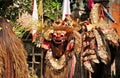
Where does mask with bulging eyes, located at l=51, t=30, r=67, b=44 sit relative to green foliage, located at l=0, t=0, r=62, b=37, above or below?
below

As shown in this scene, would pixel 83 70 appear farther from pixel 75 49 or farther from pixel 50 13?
pixel 50 13

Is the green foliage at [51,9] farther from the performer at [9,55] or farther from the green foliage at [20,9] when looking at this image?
the performer at [9,55]

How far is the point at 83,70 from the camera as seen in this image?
697cm

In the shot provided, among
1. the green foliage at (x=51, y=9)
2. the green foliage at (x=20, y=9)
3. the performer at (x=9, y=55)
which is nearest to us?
the performer at (x=9, y=55)

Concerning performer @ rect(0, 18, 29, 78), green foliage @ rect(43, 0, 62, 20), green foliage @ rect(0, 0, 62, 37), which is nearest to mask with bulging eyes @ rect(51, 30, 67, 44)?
green foliage @ rect(0, 0, 62, 37)

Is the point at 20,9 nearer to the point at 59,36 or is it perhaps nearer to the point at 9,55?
the point at 59,36

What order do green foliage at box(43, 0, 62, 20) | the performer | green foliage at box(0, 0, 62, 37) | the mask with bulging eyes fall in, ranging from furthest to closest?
green foliage at box(43, 0, 62, 20)
the mask with bulging eyes
green foliage at box(0, 0, 62, 37)
the performer

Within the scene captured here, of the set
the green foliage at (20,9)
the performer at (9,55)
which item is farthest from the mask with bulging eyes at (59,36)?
the performer at (9,55)

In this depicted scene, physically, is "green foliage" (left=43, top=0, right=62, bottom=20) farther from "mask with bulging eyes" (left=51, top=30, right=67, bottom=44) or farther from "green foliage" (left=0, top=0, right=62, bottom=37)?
"mask with bulging eyes" (left=51, top=30, right=67, bottom=44)

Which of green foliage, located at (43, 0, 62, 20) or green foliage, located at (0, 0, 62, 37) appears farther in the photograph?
green foliage, located at (43, 0, 62, 20)

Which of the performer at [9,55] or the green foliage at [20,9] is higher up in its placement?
the performer at [9,55]

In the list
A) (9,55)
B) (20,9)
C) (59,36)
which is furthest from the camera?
(20,9)

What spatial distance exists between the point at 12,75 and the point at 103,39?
178 inches

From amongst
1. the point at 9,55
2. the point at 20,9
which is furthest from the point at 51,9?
the point at 9,55
